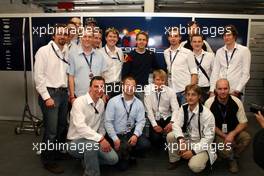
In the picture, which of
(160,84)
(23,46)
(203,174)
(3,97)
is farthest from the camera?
(3,97)

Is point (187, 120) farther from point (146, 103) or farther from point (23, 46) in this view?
point (23, 46)

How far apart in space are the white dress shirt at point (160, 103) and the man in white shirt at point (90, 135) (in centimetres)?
75

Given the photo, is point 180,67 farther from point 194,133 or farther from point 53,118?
point 53,118

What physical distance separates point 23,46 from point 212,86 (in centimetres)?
298

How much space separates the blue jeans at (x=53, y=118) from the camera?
118 inches

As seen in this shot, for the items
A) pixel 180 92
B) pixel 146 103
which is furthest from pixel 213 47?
pixel 146 103

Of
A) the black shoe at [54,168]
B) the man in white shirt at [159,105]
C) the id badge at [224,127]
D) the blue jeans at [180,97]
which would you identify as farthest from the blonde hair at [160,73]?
the black shoe at [54,168]

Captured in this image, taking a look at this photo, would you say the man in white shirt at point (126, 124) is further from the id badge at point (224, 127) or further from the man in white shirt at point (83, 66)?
the id badge at point (224, 127)

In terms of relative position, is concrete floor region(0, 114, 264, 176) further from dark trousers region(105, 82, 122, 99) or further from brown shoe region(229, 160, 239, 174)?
dark trousers region(105, 82, 122, 99)

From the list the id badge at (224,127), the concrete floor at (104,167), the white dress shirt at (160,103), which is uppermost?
the white dress shirt at (160,103)

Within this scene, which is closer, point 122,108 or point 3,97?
point 122,108

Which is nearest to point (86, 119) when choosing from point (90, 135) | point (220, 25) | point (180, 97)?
point (90, 135)

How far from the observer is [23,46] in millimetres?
4484

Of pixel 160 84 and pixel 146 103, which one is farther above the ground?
pixel 160 84
